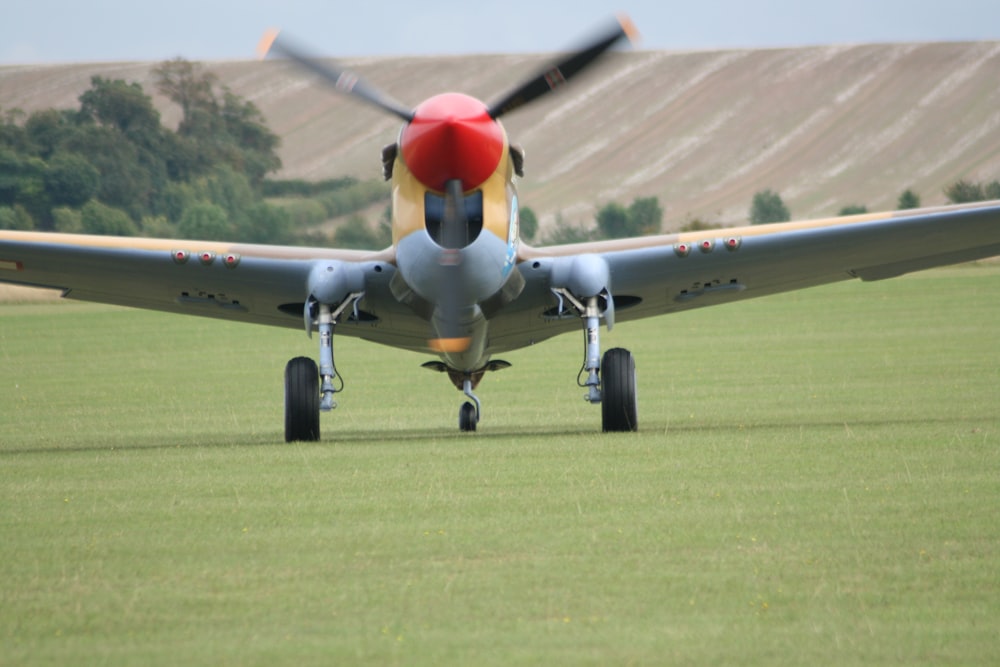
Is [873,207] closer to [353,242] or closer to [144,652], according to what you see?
[353,242]

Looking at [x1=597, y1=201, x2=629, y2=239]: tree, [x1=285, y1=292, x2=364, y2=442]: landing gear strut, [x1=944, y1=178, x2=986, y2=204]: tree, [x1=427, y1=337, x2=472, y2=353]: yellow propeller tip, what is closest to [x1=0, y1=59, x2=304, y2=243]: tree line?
[x1=285, y1=292, x2=364, y2=442]: landing gear strut

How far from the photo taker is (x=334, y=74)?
545 inches

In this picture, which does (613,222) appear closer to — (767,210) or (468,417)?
(767,210)

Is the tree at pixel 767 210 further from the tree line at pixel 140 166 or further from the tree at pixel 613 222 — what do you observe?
the tree line at pixel 140 166

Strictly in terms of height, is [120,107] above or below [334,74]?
above

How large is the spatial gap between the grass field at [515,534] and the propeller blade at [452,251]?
1.13 meters

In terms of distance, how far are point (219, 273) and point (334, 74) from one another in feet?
10.4

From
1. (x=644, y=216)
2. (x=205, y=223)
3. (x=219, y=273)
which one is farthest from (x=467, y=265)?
(x=644, y=216)

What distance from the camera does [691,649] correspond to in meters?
6.26

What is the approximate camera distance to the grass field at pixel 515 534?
649cm

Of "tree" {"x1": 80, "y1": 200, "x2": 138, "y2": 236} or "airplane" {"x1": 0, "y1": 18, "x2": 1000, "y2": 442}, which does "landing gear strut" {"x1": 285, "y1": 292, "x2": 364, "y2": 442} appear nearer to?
"airplane" {"x1": 0, "y1": 18, "x2": 1000, "y2": 442}

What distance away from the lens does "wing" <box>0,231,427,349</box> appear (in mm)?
15242

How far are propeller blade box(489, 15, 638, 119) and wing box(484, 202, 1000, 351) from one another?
6.44ft

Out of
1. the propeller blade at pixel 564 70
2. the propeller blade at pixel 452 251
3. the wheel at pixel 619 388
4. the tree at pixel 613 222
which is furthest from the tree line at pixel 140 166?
the tree at pixel 613 222
